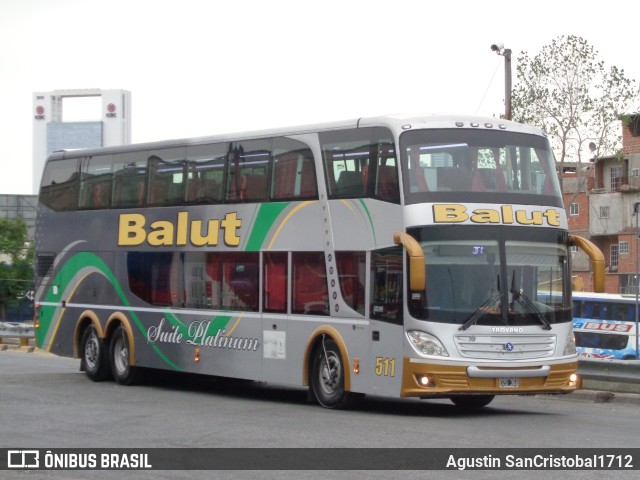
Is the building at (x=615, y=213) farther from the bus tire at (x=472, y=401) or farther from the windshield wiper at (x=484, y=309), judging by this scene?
the windshield wiper at (x=484, y=309)

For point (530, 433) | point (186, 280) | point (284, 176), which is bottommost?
point (530, 433)

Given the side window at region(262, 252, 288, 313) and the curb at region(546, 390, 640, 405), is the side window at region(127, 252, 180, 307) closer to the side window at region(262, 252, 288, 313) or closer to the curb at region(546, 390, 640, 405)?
the side window at region(262, 252, 288, 313)

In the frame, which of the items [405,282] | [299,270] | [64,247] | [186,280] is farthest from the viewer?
[64,247]

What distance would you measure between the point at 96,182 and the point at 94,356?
324 centimetres

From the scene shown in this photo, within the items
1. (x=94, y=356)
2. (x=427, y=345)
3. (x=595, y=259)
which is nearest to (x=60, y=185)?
(x=94, y=356)

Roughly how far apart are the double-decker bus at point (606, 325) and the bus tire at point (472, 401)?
27990 millimetres

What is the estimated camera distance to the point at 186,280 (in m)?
22.0

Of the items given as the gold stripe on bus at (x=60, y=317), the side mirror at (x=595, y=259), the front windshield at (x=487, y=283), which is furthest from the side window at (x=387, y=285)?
the gold stripe on bus at (x=60, y=317)

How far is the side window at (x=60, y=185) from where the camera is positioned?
25000mm

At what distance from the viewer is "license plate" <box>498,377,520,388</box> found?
17062 mm


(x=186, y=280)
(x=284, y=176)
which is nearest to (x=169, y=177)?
(x=186, y=280)

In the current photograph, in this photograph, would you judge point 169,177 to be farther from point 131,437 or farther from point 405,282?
point 131,437

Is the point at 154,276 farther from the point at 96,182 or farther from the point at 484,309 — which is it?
the point at 484,309

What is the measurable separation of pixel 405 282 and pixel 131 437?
446 centimetres
